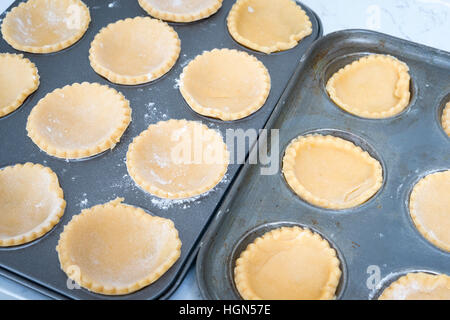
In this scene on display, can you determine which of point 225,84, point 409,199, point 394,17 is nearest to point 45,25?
point 225,84

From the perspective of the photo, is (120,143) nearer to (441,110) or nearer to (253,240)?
(253,240)

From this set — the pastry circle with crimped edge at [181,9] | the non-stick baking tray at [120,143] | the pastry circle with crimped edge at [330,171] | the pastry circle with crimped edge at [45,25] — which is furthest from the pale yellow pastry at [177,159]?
the pastry circle with crimped edge at [45,25]

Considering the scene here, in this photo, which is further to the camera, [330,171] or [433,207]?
[330,171]

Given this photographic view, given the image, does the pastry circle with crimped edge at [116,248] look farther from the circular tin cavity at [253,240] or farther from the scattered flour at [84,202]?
the circular tin cavity at [253,240]

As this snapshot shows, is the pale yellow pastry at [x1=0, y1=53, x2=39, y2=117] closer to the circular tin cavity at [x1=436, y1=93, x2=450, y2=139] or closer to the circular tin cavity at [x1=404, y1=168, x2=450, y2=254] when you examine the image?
the circular tin cavity at [x1=404, y1=168, x2=450, y2=254]
